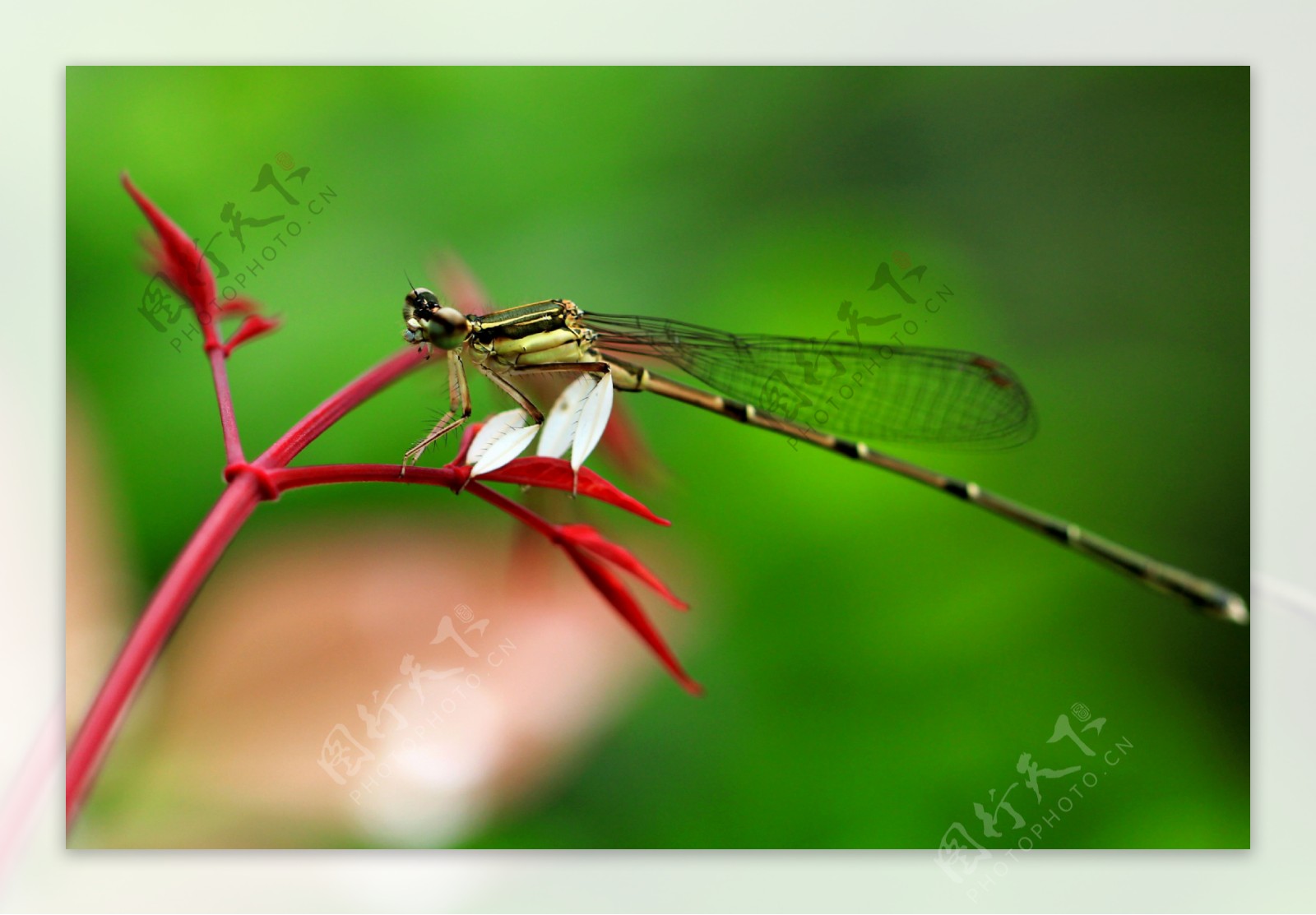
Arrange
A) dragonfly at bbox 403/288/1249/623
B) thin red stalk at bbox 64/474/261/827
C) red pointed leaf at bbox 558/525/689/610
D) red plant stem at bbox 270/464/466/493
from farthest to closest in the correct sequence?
dragonfly at bbox 403/288/1249/623 < red pointed leaf at bbox 558/525/689/610 < red plant stem at bbox 270/464/466/493 < thin red stalk at bbox 64/474/261/827

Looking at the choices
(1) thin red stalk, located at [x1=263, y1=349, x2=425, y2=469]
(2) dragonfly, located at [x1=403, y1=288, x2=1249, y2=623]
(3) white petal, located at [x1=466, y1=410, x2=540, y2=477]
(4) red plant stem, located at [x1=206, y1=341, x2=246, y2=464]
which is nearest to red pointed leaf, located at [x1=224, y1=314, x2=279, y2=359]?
(4) red plant stem, located at [x1=206, y1=341, x2=246, y2=464]

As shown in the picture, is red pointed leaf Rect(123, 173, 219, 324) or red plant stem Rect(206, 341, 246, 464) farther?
red pointed leaf Rect(123, 173, 219, 324)

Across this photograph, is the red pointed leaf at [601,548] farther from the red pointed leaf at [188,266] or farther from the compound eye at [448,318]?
the red pointed leaf at [188,266]

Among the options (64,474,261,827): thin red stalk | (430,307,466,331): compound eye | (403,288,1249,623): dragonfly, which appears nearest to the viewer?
(64,474,261,827): thin red stalk

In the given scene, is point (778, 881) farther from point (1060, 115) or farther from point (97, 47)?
point (97, 47)

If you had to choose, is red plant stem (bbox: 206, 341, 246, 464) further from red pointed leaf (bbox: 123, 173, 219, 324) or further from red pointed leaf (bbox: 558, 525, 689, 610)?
red pointed leaf (bbox: 558, 525, 689, 610)

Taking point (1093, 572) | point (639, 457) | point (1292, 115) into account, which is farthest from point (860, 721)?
point (1292, 115)

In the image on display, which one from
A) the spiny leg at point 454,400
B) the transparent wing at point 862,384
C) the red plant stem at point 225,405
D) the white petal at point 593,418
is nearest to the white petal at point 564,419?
the white petal at point 593,418

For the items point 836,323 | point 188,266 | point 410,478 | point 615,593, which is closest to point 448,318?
point 410,478
